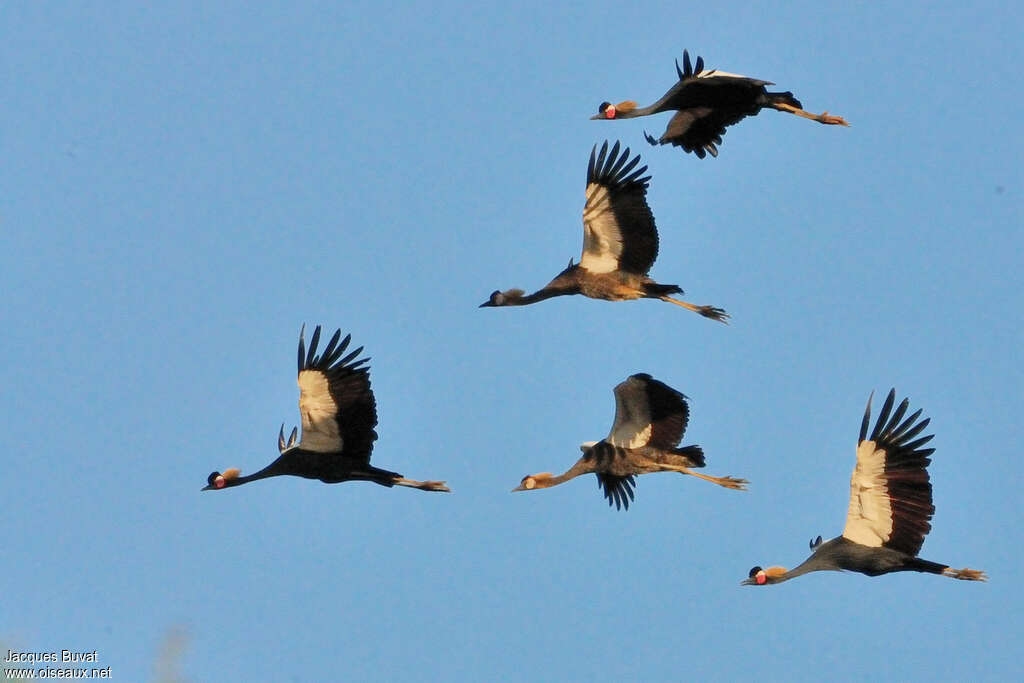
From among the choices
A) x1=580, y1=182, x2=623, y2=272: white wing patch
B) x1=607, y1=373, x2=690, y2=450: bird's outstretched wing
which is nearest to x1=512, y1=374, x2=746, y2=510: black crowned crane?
x1=607, y1=373, x2=690, y2=450: bird's outstretched wing

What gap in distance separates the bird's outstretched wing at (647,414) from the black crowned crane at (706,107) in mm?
3084

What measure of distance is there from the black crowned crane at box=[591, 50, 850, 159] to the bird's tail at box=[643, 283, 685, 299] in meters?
1.84

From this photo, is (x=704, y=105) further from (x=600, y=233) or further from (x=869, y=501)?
(x=869, y=501)

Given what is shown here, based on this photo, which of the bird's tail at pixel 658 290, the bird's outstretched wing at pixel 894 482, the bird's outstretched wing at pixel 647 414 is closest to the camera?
the bird's outstretched wing at pixel 894 482

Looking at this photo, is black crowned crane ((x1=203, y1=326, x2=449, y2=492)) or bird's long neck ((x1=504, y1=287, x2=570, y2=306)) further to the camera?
bird's long neck ((x1=504, y1=287, x2=570, y2=306))

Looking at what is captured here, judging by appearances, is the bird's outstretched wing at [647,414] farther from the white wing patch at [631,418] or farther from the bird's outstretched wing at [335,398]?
the bird's outstretched wing at [335,398]

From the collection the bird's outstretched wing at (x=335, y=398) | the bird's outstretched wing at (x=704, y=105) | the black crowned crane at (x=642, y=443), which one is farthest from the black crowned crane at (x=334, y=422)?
the bird's outstretched wing at (x=704, y=105)

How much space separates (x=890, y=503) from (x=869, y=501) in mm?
207

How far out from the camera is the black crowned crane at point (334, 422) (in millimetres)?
18938

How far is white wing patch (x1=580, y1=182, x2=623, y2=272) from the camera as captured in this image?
798 inches

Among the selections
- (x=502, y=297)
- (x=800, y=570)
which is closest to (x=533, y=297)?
(x=502, y=297)

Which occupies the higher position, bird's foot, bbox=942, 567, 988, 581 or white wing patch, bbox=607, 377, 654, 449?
white wing patch, bbox=607, 377, 654, 449

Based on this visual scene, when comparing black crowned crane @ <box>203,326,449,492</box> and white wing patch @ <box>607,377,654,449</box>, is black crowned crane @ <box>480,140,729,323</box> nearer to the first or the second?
white wing patch @ <box>607,377,654,449</box>

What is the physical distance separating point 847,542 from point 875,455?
104cm
